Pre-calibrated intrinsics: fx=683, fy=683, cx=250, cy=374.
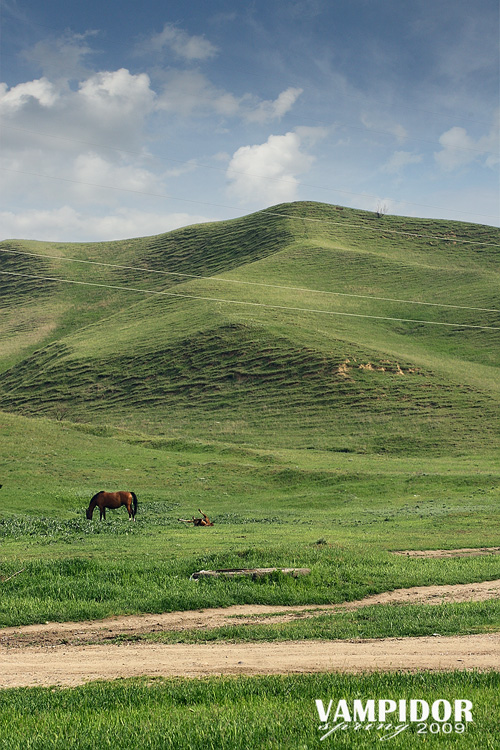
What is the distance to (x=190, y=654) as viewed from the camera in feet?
36.9

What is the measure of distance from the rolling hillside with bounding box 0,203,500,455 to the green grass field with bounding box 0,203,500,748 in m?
0.47

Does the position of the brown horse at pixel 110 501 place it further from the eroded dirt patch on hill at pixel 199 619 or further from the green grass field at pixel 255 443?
the eroded dirt patch on hill at pixel 199 619

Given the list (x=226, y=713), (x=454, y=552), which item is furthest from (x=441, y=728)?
(x=454, y=552)

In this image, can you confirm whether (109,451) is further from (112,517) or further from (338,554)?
(338,554)

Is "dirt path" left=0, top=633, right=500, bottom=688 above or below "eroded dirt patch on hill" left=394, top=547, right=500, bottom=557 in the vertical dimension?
above

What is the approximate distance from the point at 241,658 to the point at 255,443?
63685 millimetres

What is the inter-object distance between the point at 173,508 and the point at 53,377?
75455mm

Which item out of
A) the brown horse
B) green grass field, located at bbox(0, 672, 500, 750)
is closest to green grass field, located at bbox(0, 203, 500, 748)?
Answer: green grass field, located at bbox(0, 672, 500, 750)

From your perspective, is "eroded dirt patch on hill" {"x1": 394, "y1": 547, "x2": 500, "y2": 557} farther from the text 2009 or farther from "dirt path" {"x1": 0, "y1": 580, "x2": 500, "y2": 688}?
the text 2009

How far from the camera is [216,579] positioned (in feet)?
56.2

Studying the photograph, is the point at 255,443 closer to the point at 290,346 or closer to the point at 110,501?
the point at 290,346

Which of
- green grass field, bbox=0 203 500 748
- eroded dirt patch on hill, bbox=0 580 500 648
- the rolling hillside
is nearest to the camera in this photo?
green grass field, bbox=0 203 500 748

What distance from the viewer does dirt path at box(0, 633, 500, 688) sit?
9.81 m

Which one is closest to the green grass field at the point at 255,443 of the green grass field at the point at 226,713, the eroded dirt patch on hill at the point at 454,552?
the green grass field at the point at 226,713
